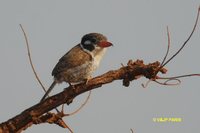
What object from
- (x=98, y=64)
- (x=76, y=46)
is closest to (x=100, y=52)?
(x=98, y=64)

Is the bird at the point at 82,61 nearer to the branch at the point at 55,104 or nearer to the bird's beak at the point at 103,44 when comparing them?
the bird's beak at the point at 103,44

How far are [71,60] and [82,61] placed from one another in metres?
0.14

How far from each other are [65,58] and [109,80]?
5.58 feet

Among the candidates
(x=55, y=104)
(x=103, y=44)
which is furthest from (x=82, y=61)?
(x=55, y=104)

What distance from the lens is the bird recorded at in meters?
4.68

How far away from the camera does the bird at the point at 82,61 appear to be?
4.68 metres

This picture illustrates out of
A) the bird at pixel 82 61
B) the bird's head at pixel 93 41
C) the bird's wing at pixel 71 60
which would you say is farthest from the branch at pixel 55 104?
the bird's head at pixel 93 41

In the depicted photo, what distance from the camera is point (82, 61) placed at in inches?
190

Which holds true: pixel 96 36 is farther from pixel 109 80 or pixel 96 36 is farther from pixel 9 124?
pixel 9 124

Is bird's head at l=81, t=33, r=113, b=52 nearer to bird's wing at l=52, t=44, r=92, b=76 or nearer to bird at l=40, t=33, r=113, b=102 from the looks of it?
bird at l=40, t=33, r=113, b=102

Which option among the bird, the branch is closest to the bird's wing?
the bird

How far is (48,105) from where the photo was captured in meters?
3.38

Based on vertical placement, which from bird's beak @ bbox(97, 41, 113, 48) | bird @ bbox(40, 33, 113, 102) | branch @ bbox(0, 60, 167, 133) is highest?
branch @ bbox(0, 60, 167, 133)

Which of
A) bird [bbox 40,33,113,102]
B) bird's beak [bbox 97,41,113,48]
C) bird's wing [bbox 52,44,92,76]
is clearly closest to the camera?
bird's beak [bbox 97,41,113,48]
